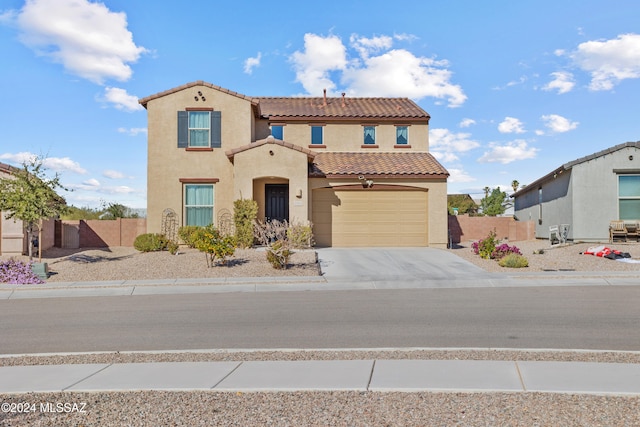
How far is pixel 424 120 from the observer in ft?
91.7

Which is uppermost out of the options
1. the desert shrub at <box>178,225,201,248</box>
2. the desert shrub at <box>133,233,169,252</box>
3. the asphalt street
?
the desert shrub at <box>178,225,201,248</box>

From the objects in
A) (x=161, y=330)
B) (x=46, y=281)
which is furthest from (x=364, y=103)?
(x=161, y=330)

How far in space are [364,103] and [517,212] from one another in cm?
1645

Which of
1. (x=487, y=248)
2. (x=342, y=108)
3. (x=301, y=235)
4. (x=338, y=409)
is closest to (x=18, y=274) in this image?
(x=301, y=235)

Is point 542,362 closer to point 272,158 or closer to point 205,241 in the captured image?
point 205,241

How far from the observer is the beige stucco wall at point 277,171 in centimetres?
2278

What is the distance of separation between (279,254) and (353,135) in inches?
474

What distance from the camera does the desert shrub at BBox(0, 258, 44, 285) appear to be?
54.7 ft

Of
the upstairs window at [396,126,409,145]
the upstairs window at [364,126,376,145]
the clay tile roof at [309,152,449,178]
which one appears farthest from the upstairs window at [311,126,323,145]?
the upstairs window at [396,126,409,145]

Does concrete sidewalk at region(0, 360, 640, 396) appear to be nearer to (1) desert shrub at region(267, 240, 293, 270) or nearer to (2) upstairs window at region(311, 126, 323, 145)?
(1) desert shrub at region(267, 240, 293, 270)

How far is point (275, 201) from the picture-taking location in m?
24.2

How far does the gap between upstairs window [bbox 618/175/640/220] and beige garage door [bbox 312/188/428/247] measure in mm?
8762

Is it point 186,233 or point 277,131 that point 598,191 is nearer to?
point 277,131

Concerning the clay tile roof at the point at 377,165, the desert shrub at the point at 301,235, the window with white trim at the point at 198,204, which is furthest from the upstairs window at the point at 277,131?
the desert shrub at the point at 301,235
